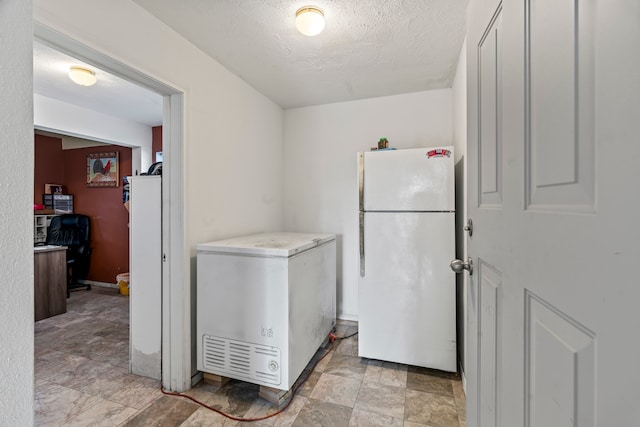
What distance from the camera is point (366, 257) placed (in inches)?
84.5

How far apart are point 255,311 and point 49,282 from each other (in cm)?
303

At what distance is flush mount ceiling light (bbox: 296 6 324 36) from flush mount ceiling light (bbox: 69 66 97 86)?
2.03 m

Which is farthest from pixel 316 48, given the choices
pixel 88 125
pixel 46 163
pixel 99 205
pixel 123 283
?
pixel 46 163

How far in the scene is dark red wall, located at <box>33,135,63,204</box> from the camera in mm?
4312

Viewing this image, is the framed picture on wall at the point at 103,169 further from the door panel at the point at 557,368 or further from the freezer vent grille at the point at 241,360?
the door panel at the point at 557,368

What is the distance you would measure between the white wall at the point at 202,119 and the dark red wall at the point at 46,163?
403 cm

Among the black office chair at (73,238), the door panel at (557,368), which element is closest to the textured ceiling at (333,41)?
the door panel at (557,368)

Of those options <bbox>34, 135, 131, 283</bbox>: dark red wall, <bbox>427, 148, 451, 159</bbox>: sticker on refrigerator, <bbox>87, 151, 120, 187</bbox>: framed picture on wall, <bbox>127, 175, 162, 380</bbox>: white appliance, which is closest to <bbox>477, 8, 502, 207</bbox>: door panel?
<bbox>427, 148, 451, 159</bbox>: sticker on refrigerator

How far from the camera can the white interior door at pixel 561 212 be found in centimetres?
37

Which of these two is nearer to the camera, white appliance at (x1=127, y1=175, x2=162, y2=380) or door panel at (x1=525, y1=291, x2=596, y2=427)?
door panel at (x1=525, y1=291, x2=596, y2=427)

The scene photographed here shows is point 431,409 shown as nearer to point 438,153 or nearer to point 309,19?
point 438,153

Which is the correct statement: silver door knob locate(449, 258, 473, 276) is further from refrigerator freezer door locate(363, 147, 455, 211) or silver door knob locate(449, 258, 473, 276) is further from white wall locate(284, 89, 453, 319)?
white wall locate(284, 89, 453, 319)

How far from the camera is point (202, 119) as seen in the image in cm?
197

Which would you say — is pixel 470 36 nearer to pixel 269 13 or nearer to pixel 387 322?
pixel 269 13
